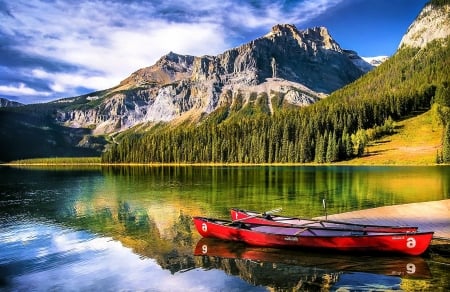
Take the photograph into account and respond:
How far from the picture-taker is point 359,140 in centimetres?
19875

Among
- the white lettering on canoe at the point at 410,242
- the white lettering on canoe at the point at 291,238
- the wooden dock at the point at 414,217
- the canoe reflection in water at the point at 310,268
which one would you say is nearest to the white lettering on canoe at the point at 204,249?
the canoe reflection in water at the point at 310,268

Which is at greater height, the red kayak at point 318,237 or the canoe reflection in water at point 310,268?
the red kayak at point 318,237

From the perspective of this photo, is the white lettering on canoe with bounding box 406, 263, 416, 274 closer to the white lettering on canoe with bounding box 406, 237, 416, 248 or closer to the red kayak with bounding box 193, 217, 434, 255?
the white lettering on canoe with bounding box 406, 237, 416, 248

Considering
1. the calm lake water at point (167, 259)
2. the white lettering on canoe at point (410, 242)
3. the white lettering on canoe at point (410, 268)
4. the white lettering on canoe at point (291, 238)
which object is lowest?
the calm lake water at point (167, 259)

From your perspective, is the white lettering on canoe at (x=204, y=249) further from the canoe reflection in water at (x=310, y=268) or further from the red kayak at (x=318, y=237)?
the red kayak at (x=318, y=237)

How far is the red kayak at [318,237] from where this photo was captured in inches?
1240

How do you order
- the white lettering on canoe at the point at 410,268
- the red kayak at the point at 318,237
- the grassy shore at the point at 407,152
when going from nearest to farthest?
the white lettering on canoe at the point at 410,268 < the red kayak at the point at 318,237 < the grassy shore at the point at 407,152

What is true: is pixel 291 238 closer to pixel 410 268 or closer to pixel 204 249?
pixel 204 249

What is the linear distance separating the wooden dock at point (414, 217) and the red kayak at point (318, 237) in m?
6.66

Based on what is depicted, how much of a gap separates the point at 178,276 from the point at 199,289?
325cm

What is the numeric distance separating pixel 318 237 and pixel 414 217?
695 inches

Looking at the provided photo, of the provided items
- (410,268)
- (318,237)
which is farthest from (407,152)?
(410,268)

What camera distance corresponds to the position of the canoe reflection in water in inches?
1050

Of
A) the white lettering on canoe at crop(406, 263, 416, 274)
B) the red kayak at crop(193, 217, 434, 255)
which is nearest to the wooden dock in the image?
the red kayak at crop(193, 217, 434, 255)
